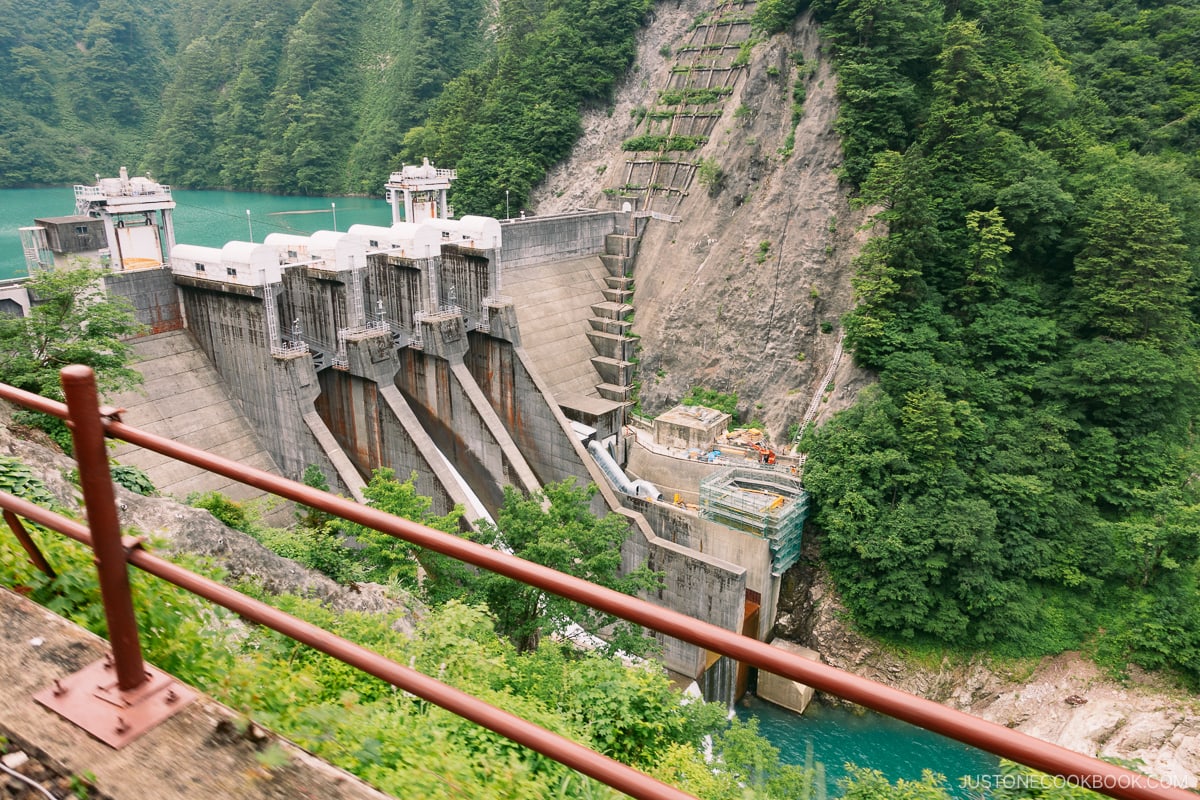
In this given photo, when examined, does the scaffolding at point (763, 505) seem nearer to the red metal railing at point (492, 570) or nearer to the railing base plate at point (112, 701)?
the railing base plate at point (112, 701)

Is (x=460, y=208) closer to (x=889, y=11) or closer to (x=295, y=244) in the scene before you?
(x=295, y=244)

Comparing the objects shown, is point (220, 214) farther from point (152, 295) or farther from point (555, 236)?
point (152, 295)

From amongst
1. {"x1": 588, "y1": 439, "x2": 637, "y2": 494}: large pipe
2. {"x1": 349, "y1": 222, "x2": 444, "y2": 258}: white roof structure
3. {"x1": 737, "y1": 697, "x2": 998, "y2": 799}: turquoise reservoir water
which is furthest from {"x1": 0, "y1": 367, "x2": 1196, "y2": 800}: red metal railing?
{"x1": 588, "y1": 439, "x2": 637, "y2": 494}: large pipe

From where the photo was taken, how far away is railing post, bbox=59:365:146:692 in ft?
8.20

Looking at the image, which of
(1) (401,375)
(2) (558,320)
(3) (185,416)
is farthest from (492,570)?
(2) (558,320)

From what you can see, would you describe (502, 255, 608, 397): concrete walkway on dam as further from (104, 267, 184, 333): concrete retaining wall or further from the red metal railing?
the red metal railing

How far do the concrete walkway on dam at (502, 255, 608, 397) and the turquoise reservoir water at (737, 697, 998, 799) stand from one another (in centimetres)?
1246

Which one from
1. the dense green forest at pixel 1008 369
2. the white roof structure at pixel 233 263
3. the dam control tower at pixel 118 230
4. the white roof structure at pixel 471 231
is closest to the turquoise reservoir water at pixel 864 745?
the dense green forest at pixel 1008 369

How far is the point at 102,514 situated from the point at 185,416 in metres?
17.9

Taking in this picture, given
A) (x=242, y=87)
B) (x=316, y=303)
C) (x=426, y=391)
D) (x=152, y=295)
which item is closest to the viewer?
(x=152, y=295)

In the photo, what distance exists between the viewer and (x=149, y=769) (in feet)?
8.85

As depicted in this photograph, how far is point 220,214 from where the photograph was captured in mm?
49812

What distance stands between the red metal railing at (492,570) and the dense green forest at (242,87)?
47352mm

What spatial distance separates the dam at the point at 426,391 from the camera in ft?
61.0
